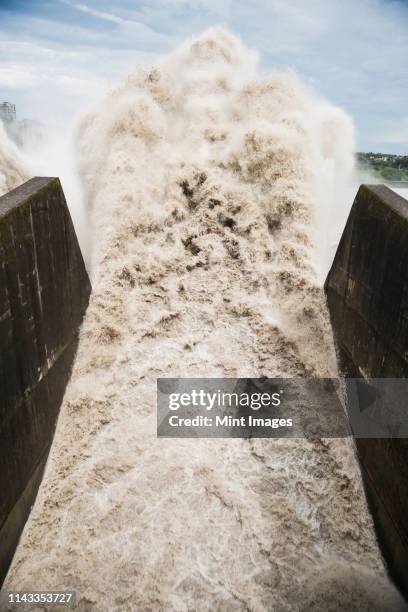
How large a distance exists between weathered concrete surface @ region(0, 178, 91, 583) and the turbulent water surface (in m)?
0.38

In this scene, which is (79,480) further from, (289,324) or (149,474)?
(289,324)

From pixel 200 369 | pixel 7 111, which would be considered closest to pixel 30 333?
pixel 200 369

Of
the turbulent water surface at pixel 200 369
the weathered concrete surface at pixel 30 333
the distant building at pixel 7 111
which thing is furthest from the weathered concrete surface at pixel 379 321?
the distant building at pixel 7 111

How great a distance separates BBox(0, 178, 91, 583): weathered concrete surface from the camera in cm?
457

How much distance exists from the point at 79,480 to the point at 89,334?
218cm

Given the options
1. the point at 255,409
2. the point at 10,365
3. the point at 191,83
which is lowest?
the point at 255,409

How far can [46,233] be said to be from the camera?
18.6 ft

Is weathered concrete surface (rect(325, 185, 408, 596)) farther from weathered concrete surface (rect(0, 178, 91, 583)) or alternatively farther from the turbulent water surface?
weathered concrete surface (rect(0, 178, 91, 583))

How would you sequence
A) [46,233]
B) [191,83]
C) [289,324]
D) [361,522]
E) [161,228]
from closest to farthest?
[361,522] → [46,233] → [289,324] → [161,228] → [191,83]

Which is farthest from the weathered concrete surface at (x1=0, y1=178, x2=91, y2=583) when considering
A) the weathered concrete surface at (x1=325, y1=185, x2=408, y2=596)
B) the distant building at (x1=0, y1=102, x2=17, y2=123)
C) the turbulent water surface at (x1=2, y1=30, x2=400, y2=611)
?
the distant building at (x1=0, y1=102, x2=17, y2=123)

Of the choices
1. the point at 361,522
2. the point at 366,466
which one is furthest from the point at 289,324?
the point at 361,522

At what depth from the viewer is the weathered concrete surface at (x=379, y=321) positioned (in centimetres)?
467

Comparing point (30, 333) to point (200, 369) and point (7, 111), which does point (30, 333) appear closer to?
point (200, 369)

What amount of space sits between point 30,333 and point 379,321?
3.94m
